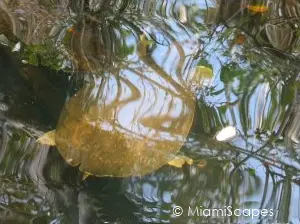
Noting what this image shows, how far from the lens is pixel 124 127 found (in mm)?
1418

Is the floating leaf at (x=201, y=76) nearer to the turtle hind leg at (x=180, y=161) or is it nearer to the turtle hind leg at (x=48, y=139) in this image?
the turtle hind leg at (x=180, y=161)

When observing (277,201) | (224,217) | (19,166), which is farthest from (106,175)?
(277,201)

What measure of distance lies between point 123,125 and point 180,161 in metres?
0.24

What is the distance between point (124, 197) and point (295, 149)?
1.95 feet

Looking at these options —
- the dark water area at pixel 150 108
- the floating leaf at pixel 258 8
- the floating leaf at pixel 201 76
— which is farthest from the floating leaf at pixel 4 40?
the floating leaf at pixel 258 8

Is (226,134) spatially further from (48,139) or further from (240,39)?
(48,139)

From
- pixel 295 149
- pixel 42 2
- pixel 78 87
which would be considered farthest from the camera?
pixel 42 2

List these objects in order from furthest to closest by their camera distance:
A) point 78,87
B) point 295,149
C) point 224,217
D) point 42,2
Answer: point 42,2
point 78,87
point 295,149
point 224,217

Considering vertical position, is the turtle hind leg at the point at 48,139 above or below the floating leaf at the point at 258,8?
below

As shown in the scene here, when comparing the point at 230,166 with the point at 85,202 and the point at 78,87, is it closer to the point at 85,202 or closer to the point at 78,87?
the point at 85,202

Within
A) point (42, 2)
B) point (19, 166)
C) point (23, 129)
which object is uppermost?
point (42, 2)

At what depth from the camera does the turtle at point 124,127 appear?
1343mm

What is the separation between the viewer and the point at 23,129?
4.60 ft
